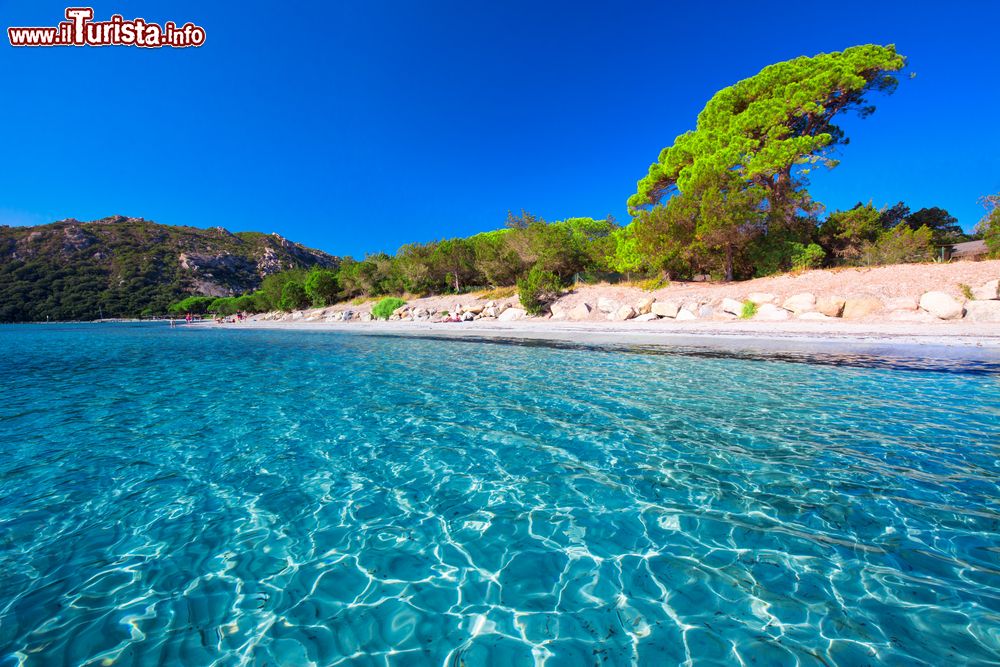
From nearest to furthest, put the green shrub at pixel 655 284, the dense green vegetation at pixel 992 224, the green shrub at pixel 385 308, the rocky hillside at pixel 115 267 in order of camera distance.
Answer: the dense green vegetation at pixel 992 224 → the green shrub at pixel 655 284 → the green shrub at pixel 385 308 → the rocky hillside at pixel 115 267

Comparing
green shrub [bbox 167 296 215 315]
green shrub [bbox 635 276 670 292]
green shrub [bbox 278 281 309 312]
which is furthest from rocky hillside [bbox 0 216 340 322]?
green shrub [bbox 635 276 670 292]

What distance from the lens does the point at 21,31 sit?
48.0ft

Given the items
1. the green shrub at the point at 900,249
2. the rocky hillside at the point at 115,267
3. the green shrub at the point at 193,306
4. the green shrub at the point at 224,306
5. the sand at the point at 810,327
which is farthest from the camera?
the rocky hillside at the point at 115,267

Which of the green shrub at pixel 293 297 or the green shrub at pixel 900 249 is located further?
the green shrub at pixel 293 297

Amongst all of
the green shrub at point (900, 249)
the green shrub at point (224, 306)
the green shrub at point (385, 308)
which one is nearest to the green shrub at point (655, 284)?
the green shrub at point (900, 249)

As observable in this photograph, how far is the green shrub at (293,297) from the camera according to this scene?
5369cm

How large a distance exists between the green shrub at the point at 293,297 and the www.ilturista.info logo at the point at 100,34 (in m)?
40.6

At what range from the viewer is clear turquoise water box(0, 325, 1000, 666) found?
240 centimetres

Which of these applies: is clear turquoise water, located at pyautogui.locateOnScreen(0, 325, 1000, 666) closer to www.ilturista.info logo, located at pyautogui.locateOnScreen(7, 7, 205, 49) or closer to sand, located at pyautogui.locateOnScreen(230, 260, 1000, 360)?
sand, located at pyautogui.locateOnScreen(230, 260, 1000, 360)

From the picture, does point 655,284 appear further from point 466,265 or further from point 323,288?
point 323,288

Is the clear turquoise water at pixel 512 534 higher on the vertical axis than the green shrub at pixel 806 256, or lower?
lower

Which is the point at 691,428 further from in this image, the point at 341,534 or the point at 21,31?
the point at 21,31

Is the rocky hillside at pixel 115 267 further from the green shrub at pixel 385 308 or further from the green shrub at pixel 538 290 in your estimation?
the green shrub at pixel 538 290

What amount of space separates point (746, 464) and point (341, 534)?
15.6ft
